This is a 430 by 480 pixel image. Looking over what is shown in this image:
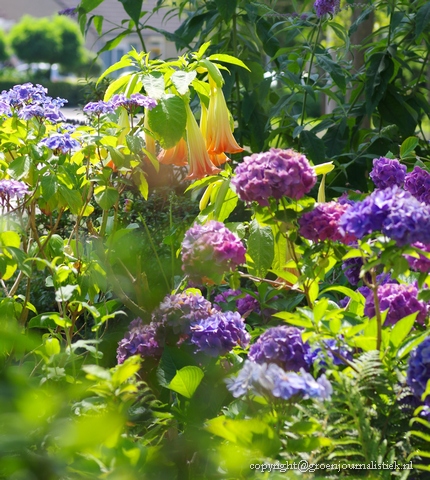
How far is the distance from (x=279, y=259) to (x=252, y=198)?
0.58m

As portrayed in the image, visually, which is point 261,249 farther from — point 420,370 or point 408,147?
point 408,147

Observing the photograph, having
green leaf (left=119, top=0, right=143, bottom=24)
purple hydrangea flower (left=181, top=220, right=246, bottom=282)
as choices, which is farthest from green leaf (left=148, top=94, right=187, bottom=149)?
green leaf (left=119, top=0, right=143, bottom=24)

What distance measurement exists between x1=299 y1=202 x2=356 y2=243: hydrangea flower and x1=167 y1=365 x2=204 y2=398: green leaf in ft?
1.21

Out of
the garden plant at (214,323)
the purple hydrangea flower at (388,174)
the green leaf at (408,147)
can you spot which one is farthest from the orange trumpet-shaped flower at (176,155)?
the green leaf at (408,147)

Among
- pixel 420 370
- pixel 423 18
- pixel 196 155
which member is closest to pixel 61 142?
pixel 196 155

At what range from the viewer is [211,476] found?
4.36ft

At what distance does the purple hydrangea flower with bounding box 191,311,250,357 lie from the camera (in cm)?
156

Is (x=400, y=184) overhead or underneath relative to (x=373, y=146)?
overhead

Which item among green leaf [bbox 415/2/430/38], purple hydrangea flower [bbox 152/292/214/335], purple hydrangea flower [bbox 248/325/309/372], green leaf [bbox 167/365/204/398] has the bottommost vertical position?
green leaf [bbox 167/365/204/398]

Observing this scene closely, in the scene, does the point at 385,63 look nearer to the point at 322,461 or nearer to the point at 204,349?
the point at 204,349

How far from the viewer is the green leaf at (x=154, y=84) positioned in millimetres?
1929

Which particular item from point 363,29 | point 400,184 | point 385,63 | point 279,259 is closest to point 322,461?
point 279,259

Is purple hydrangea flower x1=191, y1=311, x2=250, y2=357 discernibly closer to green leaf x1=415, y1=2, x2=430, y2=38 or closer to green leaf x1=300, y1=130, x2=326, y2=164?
green leaf x1=300, y1=130, x2=326, y2=164

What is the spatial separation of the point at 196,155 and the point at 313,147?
116 cm
